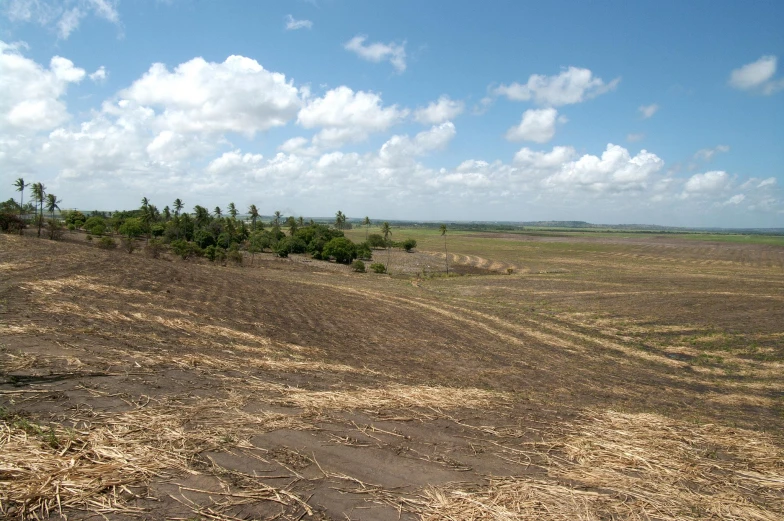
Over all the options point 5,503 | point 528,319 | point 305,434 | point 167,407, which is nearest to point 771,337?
point 528,319

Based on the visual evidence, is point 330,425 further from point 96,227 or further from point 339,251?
point 96,227

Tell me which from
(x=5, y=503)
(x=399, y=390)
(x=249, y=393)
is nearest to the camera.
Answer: (x=5, y=503)

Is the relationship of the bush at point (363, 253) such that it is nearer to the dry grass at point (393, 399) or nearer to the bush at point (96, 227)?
the bush at point (96, 227)

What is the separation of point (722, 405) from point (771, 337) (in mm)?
15511

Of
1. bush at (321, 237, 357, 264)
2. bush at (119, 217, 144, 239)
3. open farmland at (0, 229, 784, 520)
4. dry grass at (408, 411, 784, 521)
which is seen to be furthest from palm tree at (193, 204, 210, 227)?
dry grass at (408, 411, 784, 521)

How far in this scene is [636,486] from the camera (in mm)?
5426

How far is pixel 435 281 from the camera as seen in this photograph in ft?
188

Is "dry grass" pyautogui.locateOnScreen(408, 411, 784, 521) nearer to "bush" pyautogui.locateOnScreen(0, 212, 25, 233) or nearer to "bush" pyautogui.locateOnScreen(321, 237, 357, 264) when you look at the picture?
"bush" pyautogui.locateOnScreen(0, 212, 25, 233)

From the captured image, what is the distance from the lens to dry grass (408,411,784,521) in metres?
4.78

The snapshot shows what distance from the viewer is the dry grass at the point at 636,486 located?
4.78 m

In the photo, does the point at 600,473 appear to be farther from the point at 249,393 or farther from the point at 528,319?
the point at 528,319

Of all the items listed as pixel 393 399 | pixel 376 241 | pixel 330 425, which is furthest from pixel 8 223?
pixel 376 241

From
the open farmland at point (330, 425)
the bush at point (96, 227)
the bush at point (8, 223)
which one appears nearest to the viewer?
the open farmland at point (330, 425)

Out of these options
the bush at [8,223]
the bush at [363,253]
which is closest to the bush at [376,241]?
the bush at [363,253]
